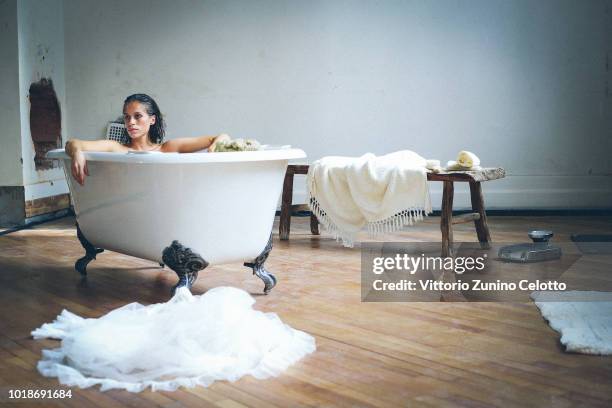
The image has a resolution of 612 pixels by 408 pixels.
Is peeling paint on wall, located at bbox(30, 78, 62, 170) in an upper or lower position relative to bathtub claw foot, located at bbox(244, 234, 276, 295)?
upper

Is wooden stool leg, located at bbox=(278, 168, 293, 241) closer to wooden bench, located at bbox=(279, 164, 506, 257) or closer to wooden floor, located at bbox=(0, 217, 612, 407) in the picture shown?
wooden bench, located at bbox=(279, 164, 506, 257)

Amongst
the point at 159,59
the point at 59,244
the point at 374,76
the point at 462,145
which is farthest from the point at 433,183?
the point at 59,244

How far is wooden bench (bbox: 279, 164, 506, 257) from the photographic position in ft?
11.1

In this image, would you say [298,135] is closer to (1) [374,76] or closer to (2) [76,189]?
(1) [374,76]

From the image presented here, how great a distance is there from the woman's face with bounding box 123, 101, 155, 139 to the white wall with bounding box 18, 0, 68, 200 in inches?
74.4

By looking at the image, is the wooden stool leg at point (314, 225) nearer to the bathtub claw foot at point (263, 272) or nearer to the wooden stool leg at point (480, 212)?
the wooden stool leg at point (480, 212)

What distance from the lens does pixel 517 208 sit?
520cm

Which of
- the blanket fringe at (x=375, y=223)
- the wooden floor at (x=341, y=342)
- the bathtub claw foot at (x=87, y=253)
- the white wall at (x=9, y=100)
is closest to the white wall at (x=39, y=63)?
the white wall at (x=9, y=100)

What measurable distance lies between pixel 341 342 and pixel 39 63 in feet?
11.7

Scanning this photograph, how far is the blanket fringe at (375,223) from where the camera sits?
3566mm

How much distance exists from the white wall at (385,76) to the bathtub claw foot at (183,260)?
2.62 m

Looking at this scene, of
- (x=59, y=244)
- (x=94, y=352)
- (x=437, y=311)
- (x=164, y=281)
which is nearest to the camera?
(x=94, y=352)

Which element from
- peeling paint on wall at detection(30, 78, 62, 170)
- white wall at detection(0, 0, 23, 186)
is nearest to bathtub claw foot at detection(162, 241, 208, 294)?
white wall at detection(0, 0, 23, 186)

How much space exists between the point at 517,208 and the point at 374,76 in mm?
1397
